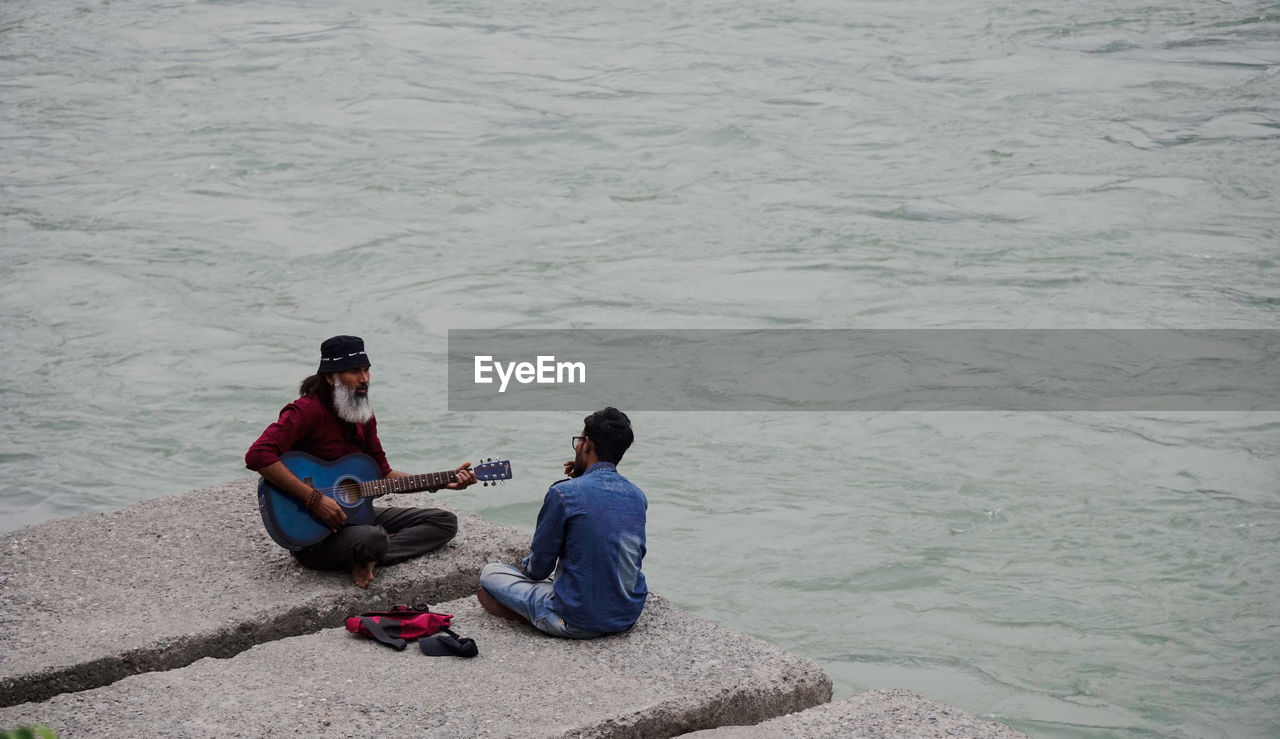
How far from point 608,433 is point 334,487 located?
4.39 feet

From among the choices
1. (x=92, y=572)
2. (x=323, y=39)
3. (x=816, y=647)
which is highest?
(x=323, y=39)

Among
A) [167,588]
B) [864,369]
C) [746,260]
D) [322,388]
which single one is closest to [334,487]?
[322,388]

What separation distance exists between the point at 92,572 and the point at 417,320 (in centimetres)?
756

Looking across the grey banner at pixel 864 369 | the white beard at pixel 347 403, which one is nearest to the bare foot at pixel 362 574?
the white beard at pixel 347 403

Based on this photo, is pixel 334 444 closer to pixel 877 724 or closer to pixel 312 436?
pixel 312 436

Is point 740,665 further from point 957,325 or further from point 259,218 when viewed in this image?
point 259,218

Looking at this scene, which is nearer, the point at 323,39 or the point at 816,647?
the point at 816,647

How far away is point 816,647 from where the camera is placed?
8578 millimetres

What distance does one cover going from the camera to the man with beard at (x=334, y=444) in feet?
21.1

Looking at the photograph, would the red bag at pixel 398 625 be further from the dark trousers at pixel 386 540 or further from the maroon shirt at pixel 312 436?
the maroon shirt at pixel 312 436

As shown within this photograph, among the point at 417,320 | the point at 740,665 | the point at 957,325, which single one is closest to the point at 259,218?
the point at 417,320

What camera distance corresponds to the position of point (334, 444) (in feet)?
21.7

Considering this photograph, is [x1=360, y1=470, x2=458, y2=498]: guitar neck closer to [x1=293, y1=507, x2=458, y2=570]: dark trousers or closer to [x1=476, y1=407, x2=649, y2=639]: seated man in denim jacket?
[x1=293, y1=507, x2=458, y2=570]: dark trousers

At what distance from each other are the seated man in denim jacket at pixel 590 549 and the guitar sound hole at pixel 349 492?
0.84 meters
